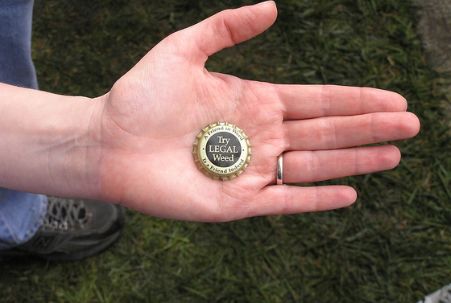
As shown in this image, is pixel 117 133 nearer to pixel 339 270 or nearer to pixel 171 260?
pixel 171 260

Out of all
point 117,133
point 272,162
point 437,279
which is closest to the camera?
point 117,133

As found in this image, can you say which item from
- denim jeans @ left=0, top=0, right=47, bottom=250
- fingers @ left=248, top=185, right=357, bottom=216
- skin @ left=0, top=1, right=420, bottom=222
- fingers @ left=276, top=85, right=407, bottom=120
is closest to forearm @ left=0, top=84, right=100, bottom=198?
skin @ left=0, top=1, right=420, bottom=222

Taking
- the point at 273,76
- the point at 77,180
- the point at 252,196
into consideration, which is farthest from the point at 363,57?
the point at 77,180

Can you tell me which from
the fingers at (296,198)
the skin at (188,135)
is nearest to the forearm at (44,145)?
the skin at (188,135)

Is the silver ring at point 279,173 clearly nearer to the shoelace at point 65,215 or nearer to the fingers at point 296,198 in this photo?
the fingers at point 296,198

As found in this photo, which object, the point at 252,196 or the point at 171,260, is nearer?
the point at 252,196

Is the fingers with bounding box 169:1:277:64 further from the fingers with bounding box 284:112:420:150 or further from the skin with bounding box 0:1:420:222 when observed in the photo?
the fingers with bounding box 284:112:420:150
